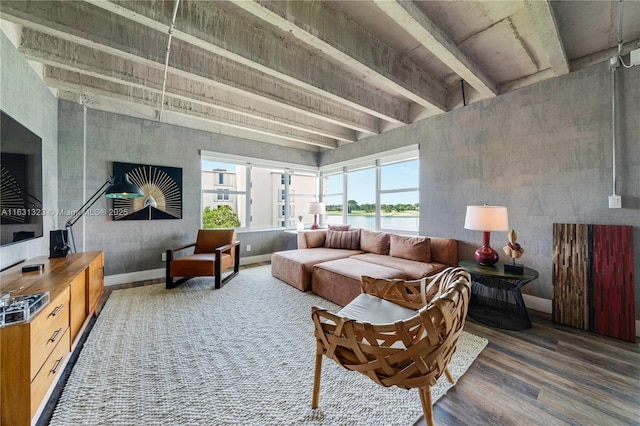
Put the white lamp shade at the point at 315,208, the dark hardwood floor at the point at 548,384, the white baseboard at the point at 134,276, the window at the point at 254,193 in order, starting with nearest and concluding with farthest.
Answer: the dark hardwood floor at the point at 548,384, the white baseboard at the point at 134,276, the window at the point at 254,193, the white lamp shade at the point at 315,208

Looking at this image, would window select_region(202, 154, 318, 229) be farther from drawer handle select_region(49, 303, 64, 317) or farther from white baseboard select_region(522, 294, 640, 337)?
white baseboard select_region(522, 294, 640, 337)

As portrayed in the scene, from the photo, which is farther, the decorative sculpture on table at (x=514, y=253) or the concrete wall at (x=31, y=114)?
the decorative sculpture on table at (x=514, y=253)

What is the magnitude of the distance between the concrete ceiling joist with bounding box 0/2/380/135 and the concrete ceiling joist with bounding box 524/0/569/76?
236 centimetres

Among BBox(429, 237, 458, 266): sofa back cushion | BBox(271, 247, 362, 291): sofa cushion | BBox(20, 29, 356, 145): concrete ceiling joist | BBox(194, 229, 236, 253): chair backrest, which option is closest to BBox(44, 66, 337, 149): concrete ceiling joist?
BBox(20, 29, 356, 145): concrete ceiling joist

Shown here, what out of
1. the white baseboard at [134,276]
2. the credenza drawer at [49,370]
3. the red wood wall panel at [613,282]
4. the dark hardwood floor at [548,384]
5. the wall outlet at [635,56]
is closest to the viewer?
the credenza drawer at [49,370]

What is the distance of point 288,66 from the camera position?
2461mm

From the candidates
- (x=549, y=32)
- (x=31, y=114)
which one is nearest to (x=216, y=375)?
(x=31, y=114)

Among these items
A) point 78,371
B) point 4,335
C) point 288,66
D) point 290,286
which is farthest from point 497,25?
point 78,371

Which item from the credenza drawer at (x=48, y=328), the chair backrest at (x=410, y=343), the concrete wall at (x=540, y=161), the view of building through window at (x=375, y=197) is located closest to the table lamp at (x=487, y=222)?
the concrete wall at (x=540, y=161)

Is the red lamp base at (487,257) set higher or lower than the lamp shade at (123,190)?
lower

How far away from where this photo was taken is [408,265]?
3066mm

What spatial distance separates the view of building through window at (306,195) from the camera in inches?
166

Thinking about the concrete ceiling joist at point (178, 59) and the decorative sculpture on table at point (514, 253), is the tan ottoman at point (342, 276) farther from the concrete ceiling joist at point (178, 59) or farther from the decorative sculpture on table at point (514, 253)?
the concrete ceiling joist at point (178, 59)

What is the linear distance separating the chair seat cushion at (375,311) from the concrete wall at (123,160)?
3.54m
